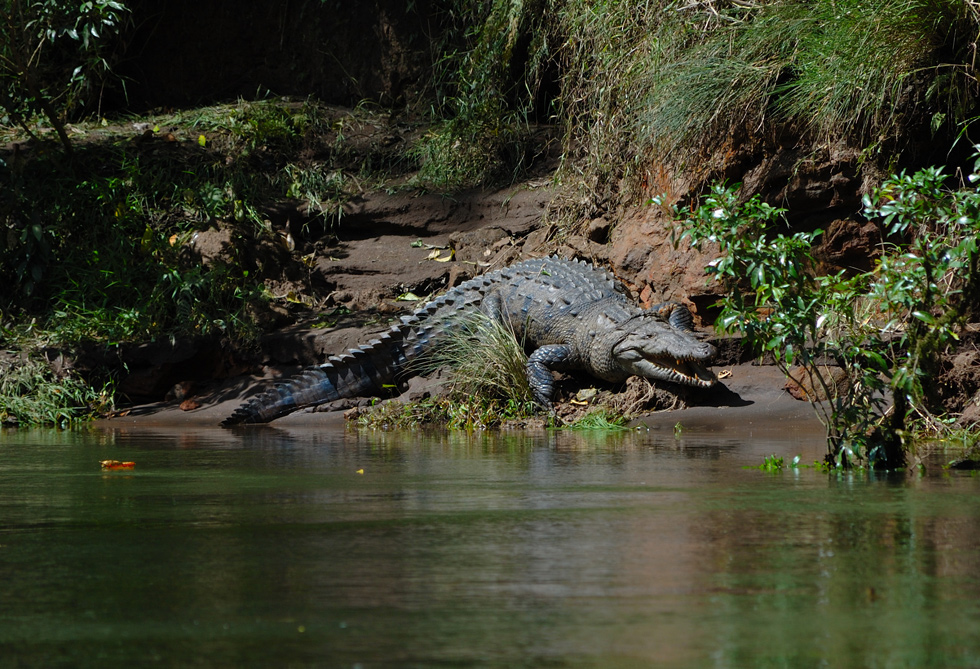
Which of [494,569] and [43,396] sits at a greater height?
[43,396]

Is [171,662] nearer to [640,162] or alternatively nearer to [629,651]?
[629,651]

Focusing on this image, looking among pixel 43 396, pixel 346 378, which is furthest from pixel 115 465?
pixel 43 396

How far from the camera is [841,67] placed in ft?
21.5

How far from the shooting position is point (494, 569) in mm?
2117

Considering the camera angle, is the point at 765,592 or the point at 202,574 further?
the point at 202,574

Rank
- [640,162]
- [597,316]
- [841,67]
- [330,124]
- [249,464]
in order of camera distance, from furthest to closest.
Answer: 1. [330,124]
2. [640,162]
3. [597,316]
4. [841,67]
5. [249,464]

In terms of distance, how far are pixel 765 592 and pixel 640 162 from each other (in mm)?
6767

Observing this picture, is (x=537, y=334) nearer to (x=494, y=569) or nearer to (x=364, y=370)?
(x=364, y=370)

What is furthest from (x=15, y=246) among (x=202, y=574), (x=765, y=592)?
(x=765, y=592)

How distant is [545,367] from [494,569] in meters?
5.71

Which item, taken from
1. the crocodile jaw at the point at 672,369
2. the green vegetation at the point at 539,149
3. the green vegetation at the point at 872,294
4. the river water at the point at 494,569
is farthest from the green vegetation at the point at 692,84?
the river water at the point at 494,569

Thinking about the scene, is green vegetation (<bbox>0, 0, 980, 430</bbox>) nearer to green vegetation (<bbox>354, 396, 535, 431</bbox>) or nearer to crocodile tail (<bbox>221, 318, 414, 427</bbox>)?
green vegetation (<bbox>354, 396, 535, 431</bbox>)

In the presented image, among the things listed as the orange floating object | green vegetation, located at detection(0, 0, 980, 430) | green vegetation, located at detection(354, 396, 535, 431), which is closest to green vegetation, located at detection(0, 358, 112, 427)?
green vegetation, located at detection(0, 0, 980, 430)

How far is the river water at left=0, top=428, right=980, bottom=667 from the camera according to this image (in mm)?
1549
